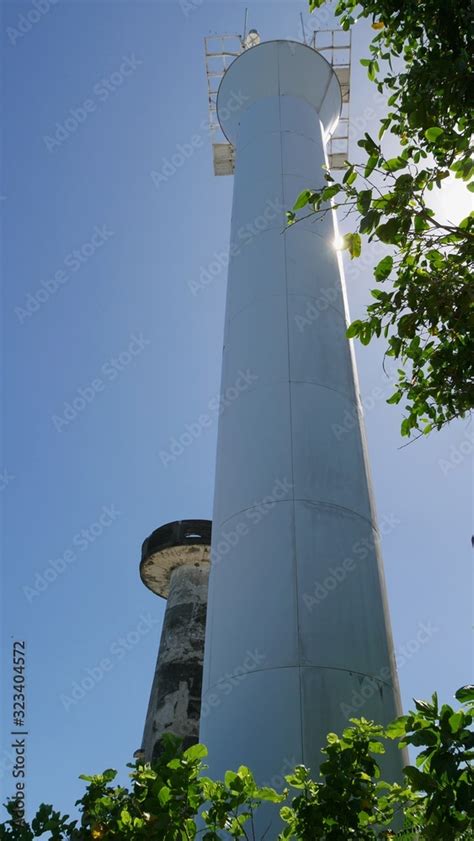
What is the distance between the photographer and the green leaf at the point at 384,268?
4.82 metres

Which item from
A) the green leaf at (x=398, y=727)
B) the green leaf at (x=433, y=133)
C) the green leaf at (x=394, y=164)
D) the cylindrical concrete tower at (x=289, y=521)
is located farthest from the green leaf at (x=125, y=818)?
the green leaf at (x=433, y=133)

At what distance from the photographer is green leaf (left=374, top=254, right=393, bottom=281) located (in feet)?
15.8

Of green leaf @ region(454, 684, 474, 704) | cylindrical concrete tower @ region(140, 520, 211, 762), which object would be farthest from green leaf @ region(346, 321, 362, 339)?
cylindrical concrete tower @ region(140, 520, 211, 762)

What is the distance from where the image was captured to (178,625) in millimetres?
15867

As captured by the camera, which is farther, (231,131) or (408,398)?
(231,131)

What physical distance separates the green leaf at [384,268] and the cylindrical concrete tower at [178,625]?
11.8 metres

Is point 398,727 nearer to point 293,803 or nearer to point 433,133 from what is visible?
point 293,803

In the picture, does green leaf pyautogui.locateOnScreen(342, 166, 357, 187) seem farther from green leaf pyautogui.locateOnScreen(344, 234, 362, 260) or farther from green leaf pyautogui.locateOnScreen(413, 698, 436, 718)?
green leaf pyautogui.locateOnScreen(413, 698, 436, 718)

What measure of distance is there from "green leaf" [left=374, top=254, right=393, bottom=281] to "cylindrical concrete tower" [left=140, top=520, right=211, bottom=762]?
465 inches

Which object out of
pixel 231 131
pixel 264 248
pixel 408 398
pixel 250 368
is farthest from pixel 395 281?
pixel 231 131

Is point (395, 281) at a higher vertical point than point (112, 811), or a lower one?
higher

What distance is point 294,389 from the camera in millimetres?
8000

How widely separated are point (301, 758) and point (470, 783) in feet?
10.1

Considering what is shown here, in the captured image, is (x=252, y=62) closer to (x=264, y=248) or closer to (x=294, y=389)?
(x=264, y=248)
